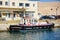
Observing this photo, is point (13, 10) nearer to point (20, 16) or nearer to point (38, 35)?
point (20, 16)

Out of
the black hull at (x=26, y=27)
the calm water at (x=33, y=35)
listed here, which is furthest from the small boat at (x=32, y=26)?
the calm water at (x=33, y=35)

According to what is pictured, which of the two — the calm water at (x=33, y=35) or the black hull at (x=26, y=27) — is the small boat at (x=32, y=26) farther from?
the calm water at (x=33, y=35)

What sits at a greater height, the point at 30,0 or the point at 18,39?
the point at 30,0

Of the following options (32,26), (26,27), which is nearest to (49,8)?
(32,26)

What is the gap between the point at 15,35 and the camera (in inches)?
236

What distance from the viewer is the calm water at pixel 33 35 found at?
5.61 meters

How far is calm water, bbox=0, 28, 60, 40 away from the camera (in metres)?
5.61

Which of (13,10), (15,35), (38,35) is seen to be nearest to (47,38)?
(38,35)

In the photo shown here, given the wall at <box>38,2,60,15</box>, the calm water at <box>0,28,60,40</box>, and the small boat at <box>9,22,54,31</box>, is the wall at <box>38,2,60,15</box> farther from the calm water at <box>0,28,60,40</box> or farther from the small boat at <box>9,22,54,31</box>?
the calm water at <box>0,28,60,40</box>

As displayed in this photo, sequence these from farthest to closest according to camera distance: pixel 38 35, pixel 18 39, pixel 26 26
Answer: pixel 26 26 < pixel 38 35 < pixel 18 39

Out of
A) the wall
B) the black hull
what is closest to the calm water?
the black hull

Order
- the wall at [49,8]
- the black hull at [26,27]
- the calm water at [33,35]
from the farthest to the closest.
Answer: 1. the black hull at [26,27]
2. the wall at [49,8]
3. the calm water at [33,35]

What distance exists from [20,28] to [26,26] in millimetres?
160

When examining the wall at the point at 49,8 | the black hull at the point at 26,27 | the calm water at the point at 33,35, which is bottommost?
the calm water at the point at 33,35
